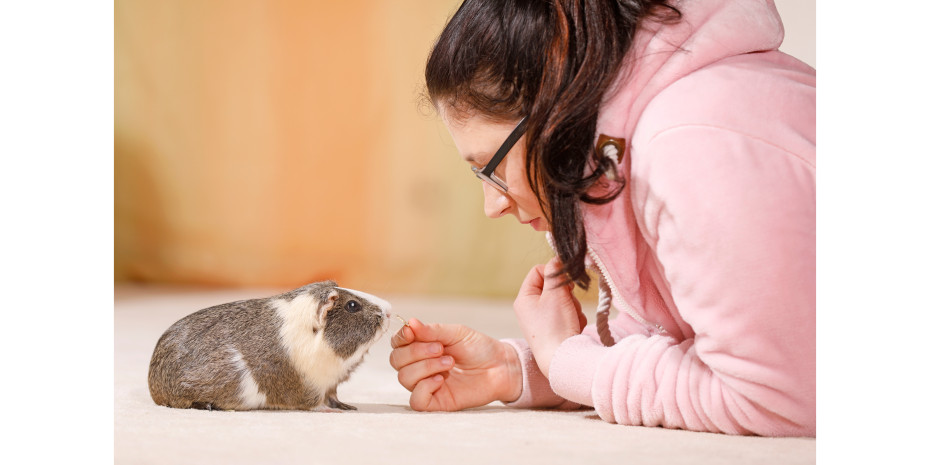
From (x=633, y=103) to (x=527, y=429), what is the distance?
360 mm

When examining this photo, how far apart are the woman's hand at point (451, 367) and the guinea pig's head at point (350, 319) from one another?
36mm

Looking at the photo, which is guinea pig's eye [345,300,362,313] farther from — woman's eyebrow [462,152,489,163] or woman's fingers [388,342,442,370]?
woman's eyebrow [462,152,489,163]

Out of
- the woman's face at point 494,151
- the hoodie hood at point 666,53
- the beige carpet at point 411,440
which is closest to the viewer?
the beige carpet at point 411,440

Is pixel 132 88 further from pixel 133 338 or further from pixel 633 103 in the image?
pixel 633 103

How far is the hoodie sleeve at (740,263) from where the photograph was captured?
842 mm

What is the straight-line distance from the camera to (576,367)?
104 cm

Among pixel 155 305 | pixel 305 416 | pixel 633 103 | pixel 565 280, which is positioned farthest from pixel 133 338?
pixel 633 103

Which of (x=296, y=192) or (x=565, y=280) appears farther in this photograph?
(x=296, y=192)

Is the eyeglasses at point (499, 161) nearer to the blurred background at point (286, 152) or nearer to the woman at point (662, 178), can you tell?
the woman at point (662, 178)

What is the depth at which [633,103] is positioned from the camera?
94cm

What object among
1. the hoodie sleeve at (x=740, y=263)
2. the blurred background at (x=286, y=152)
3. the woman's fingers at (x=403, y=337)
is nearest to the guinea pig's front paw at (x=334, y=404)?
the woman's fingers at (x=403, y=337)

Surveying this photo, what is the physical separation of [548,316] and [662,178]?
0.35 metres

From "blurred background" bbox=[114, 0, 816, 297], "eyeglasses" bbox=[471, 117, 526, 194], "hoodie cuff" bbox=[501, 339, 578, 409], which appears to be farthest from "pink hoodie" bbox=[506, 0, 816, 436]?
"blurred background" bbox=[114, 0, 816, 297]

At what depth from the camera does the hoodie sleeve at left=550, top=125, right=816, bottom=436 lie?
2.76ft
